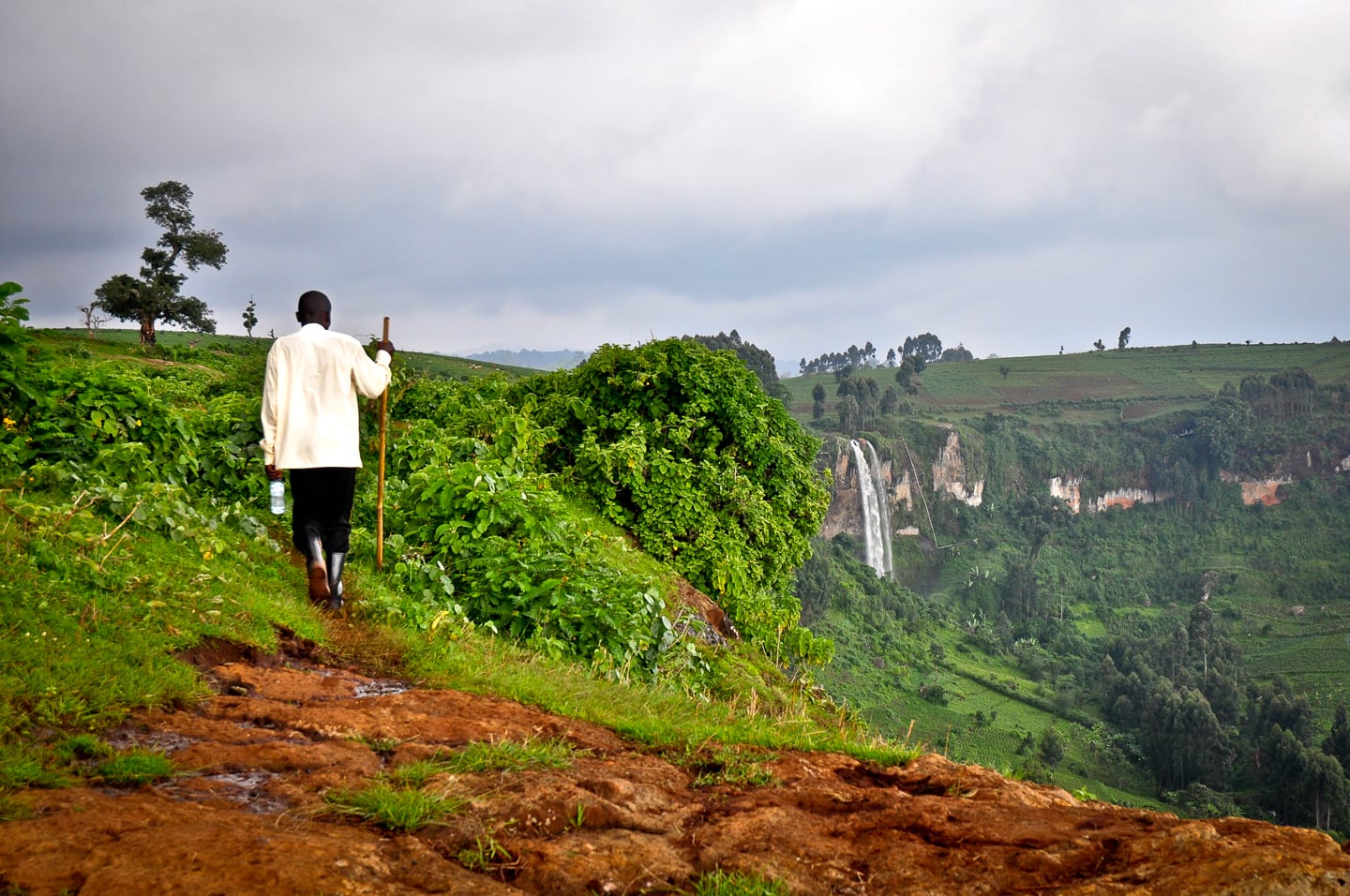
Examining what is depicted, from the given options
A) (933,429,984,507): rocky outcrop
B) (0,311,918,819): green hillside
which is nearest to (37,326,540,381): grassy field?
(0,311,918,819): green hillside

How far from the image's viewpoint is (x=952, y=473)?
12381cm

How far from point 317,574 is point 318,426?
1125mm

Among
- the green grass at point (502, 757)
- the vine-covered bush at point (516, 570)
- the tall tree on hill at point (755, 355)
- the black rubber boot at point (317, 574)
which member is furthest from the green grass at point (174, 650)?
the tall tree on hill at point (755, 355)

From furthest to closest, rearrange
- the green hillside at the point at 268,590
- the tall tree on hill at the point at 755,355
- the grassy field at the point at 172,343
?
the tall tree on hill at the point at 755,355 < the grassy field at the point at 172,343 < the green hillside at the point at 268,590

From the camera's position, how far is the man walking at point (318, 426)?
230 inches

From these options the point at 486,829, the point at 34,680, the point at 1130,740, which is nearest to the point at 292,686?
the point at 34,680

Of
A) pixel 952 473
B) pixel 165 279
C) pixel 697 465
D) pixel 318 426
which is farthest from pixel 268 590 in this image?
pixel 952 473

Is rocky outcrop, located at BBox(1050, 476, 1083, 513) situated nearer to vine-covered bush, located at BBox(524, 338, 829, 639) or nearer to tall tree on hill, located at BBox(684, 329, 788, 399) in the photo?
tall tree on hill, located at BBox(684, 329, 788, 399)

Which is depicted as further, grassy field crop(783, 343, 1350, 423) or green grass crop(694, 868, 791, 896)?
grassy field crop(783, 343, 1350, 423)

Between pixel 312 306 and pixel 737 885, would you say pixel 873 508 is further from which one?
pixel 737 885

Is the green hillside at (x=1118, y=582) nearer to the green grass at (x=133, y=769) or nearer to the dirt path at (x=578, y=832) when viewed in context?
the dirt path at (x=578, y=832)

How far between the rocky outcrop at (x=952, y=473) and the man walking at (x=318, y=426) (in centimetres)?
12268

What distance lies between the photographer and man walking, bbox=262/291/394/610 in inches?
230

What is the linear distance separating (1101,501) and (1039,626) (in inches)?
1736
